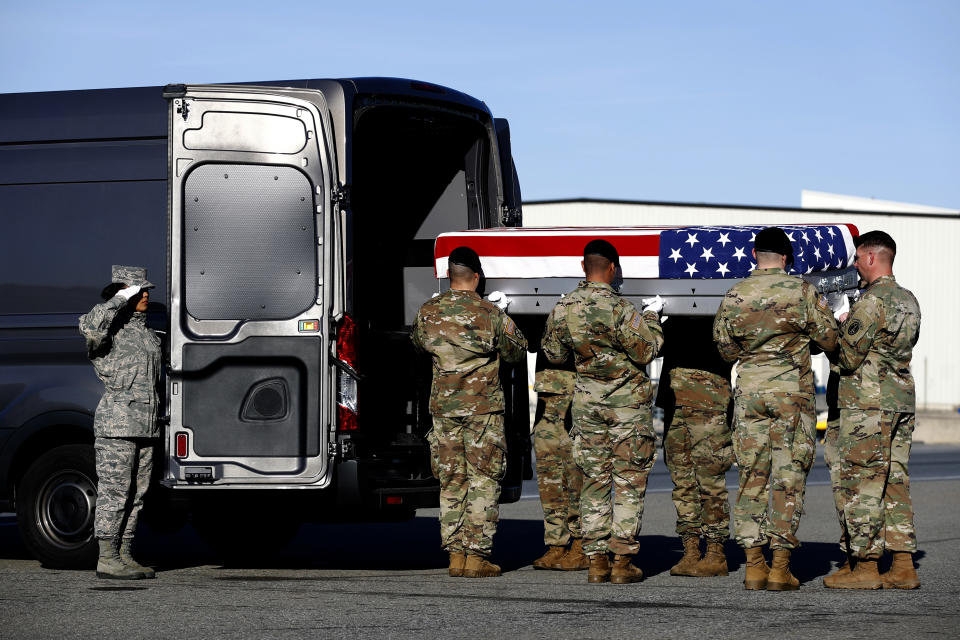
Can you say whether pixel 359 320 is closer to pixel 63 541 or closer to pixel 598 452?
pixel 598 452

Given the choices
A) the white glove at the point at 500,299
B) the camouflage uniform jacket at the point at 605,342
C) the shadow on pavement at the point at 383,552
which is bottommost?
the shadow on pavement at the point at 383,552

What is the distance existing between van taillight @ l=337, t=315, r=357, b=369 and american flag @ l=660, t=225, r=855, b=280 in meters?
1.88

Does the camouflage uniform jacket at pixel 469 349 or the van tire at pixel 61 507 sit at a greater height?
the camouflage uniform jacket at pixel 469 349

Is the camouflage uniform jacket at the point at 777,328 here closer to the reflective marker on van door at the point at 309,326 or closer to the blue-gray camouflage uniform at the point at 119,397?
the reflective marker on van door at the point at 309,326

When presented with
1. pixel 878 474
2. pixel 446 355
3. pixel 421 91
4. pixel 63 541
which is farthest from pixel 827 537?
pixel 63 541

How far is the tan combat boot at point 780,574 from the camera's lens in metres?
7.51

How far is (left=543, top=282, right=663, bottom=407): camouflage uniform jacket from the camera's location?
25.7 feet

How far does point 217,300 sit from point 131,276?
539mm

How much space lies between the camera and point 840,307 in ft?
27.2

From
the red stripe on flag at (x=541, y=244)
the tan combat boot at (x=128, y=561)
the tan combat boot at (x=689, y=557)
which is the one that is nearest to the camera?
the tan combat boot at (x=128, y=561)

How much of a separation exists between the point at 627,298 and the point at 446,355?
115 centimetres

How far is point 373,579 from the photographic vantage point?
8.20 meters

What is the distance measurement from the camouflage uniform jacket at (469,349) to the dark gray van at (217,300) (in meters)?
0.46

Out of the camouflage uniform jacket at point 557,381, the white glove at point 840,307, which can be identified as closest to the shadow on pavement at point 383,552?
the camouflage uniform jacket at point 557,381
